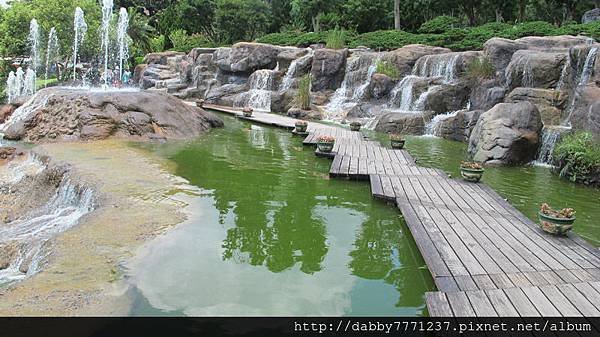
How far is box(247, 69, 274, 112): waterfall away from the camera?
22797 mm

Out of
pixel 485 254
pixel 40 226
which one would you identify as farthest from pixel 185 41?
pixel 485 254

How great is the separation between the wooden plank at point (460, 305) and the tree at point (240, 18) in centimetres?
3302

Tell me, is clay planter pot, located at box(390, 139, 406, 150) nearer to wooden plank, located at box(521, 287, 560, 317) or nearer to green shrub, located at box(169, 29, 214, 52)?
wooden plank, located at box(521, 287, 560, 317)

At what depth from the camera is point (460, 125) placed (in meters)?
14.7

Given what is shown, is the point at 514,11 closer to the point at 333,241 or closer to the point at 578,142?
the point at 578,142

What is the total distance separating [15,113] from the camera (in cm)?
1448

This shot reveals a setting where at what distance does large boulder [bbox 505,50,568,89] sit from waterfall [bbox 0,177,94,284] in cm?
1220

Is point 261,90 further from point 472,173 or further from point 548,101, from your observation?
point 472,173

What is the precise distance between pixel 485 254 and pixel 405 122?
11.1 meters

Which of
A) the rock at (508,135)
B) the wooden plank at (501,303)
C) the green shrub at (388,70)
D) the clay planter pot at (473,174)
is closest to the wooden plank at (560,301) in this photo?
the wooden plank at (501,303)

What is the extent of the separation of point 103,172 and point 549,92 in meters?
11.4

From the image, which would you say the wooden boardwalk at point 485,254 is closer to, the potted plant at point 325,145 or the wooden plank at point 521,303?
the wooden plank at point 521,303

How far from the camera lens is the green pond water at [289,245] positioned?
171 inches

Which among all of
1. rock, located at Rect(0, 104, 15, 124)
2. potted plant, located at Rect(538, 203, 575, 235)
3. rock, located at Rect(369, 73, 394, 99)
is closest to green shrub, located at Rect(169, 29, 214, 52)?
rock, located at Rect(369, 73, 394, 99)
